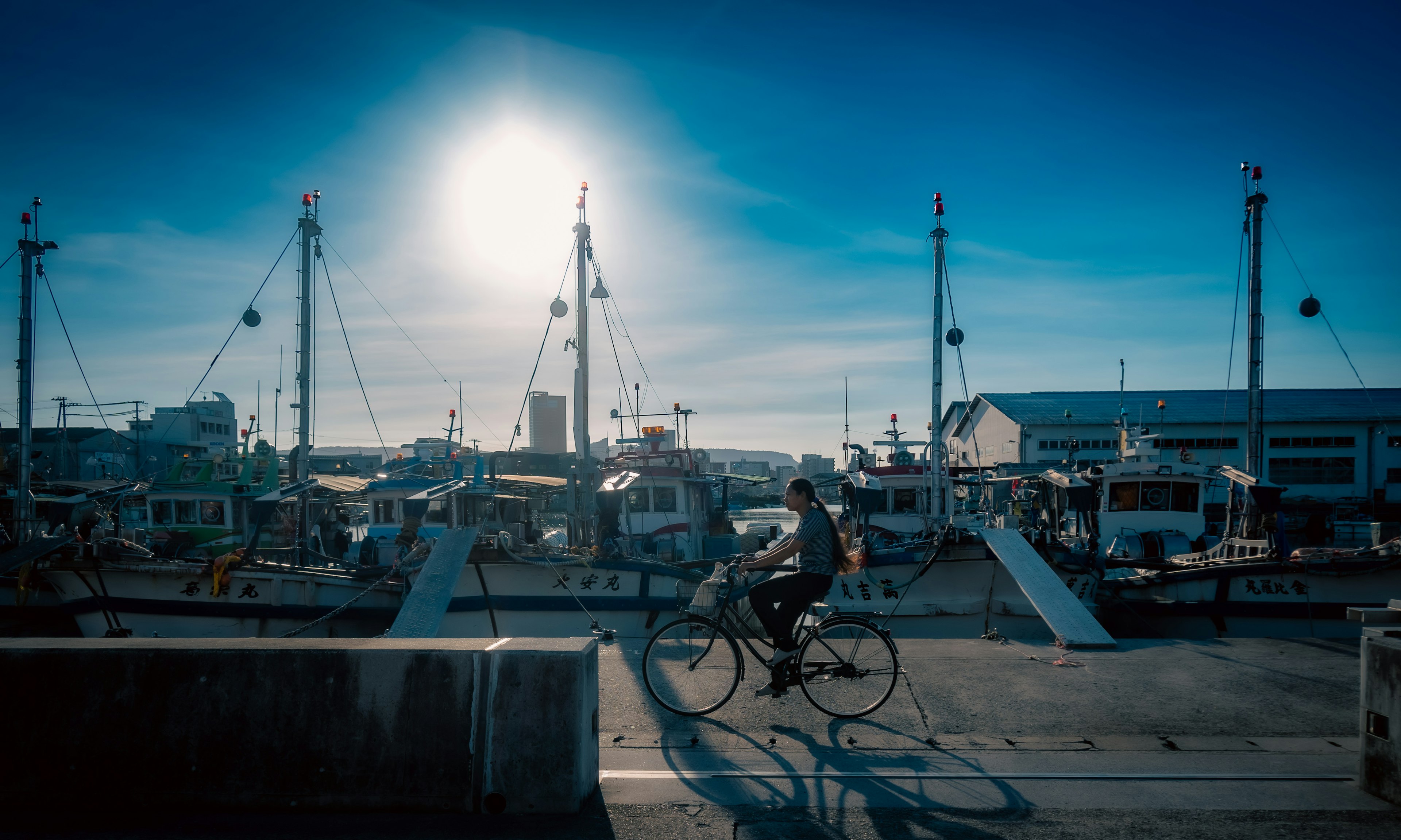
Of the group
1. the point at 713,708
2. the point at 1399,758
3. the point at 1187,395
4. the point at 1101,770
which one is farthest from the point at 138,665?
the point at 1187,395

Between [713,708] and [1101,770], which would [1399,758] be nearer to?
[1101,770]

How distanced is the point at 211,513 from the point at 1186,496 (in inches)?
979

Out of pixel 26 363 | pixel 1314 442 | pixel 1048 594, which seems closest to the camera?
pixel 1048 594

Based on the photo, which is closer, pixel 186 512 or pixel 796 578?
pixel 796 578

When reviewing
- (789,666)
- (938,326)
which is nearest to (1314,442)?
(938,326)

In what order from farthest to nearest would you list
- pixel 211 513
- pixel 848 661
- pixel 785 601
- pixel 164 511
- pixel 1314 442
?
pixel 1314 442, pixel 211 513, pixel 164 511, pixel 848 661, pixel 785 601

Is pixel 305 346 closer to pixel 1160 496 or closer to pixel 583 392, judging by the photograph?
pixel 583 392

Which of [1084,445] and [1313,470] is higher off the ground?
[1084,445]

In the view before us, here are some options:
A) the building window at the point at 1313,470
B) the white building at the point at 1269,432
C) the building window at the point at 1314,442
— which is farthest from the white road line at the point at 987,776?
the building window at the point at 1314,442

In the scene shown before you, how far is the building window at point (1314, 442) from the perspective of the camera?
4431 cm

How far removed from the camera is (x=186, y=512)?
20562 mm

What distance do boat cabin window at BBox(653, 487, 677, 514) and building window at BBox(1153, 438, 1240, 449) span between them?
3612cm

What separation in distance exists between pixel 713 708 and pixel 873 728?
3.91 feet

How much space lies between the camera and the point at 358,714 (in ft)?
13.8
